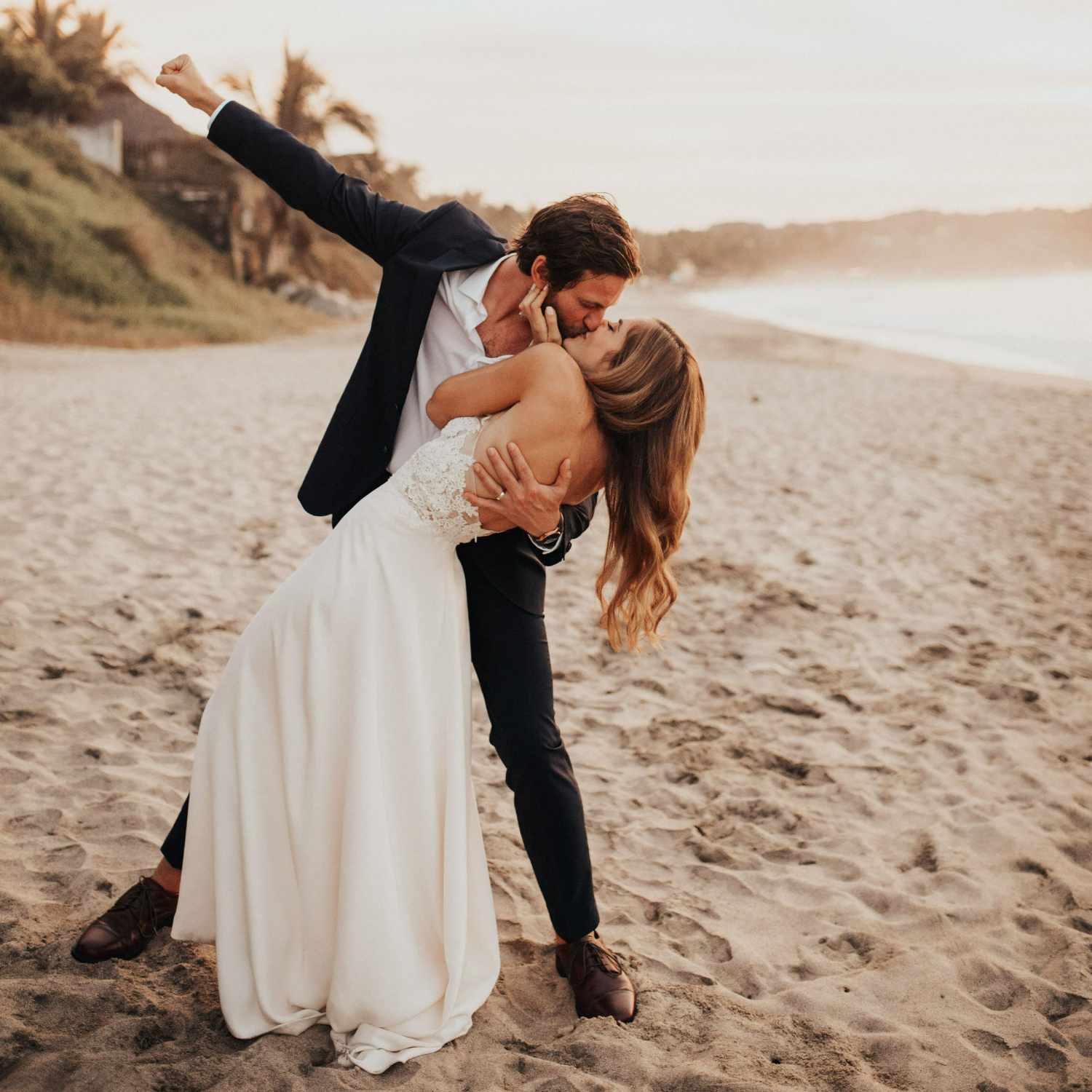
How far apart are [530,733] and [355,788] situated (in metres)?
0.49

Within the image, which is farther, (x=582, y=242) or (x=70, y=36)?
(x=70, y=36)

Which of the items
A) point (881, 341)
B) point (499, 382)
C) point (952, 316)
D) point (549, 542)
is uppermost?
point (952, 316)

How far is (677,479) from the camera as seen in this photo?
2.72 metres

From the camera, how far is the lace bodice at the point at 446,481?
2580mm

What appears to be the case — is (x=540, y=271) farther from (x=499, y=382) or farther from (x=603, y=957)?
(x=603, y=957)

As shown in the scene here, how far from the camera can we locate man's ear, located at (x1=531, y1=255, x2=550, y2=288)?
8.93 ft

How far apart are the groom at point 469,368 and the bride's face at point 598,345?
38mm

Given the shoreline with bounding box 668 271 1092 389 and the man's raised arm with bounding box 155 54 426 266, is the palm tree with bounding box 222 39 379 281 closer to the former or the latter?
the shoreline with bounding box 668 271 1092 389

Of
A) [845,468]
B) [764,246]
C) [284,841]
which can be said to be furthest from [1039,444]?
[764,246]

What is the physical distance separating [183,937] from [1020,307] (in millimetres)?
46923

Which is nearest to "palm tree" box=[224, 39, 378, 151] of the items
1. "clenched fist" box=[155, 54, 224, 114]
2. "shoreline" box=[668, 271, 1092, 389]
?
"shoreline" box=[668, 271, 1092, 389]

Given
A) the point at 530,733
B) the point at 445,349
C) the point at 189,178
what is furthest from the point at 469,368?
the point at 189,178

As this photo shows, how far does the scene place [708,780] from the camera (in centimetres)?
427

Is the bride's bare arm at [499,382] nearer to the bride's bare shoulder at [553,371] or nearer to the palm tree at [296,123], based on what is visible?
the bride's bare shoulder at [553,371]
